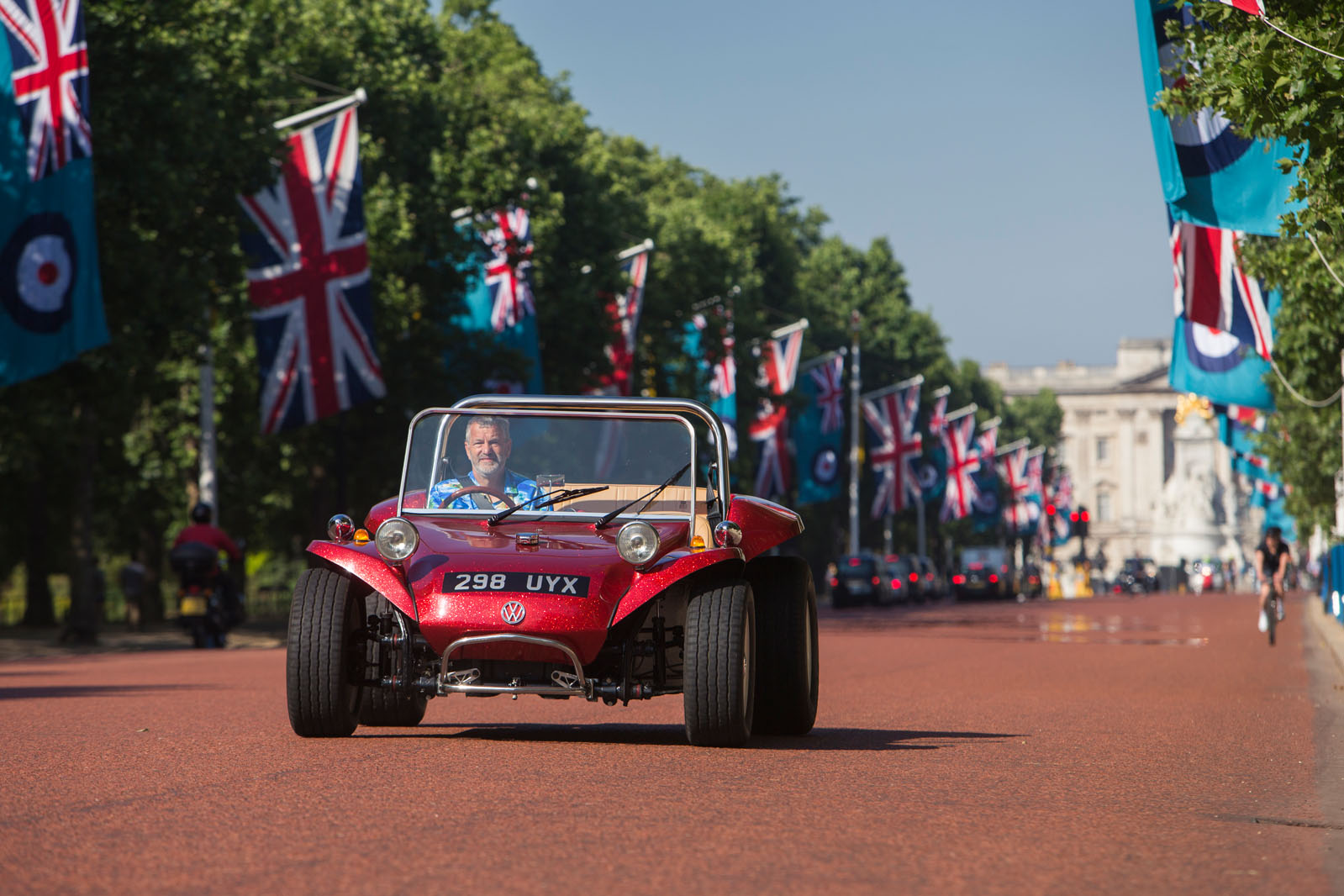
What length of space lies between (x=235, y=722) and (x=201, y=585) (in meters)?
14.9

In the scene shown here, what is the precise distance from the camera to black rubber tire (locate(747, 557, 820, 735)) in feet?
32.7

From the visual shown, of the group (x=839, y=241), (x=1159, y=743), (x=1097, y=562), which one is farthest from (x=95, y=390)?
(x=1097, y=562)

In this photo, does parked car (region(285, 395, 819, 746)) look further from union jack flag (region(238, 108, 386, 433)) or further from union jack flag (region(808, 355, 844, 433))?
union jack flag (region(808, 355, 844, 433))

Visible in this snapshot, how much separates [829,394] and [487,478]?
4904 centimetres

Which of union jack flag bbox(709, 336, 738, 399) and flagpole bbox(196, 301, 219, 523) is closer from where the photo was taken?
flagpole bbox(196, 301, 219, 523)

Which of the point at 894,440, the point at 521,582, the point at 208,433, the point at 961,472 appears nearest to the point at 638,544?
the point at 521,582

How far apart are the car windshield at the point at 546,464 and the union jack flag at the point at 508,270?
27.4 m

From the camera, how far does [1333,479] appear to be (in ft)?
119

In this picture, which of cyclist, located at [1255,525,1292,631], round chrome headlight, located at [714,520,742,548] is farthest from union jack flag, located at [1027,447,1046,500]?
round chrome headlight, located at [714,520,742,548]

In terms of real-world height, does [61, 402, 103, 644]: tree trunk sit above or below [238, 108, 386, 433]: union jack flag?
below

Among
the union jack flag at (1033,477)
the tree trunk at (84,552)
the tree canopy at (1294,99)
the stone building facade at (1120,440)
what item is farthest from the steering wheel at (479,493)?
the stone building facade at (1120,440)

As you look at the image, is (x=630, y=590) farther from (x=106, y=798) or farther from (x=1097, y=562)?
(x=1097, y=562)

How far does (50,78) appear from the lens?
70.2ft

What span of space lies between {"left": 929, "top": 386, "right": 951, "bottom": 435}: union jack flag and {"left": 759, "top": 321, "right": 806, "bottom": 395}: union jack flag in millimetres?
23716
